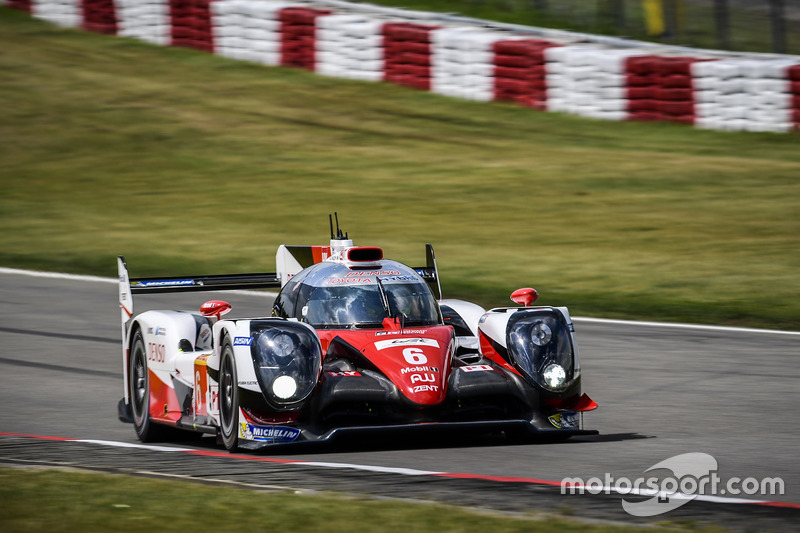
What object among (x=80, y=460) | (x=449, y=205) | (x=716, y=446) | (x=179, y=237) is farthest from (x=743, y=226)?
(x=80, y=460)

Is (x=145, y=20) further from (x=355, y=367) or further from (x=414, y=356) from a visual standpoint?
(x=414, y=356)

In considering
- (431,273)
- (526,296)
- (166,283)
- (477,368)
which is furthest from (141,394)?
(526,296)

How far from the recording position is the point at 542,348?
855 centimetres

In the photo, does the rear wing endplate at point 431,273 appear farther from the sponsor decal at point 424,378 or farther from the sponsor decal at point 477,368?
the sponsor decal at point 424,378

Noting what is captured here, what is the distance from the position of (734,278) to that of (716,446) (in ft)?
27.0

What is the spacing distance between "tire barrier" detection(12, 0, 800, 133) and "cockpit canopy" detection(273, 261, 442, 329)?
1428 centimetres

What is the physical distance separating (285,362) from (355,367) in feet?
1.72

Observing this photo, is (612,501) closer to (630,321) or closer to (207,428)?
(207,428)

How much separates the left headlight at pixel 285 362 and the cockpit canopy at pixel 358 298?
2.04 ft

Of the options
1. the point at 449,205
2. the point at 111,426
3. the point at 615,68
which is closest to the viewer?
the point at 111,426

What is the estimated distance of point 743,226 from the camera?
754 inches

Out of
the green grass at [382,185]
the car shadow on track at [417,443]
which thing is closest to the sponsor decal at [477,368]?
the car shadow on track at [417,443]

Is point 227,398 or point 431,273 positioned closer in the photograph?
point 227,398

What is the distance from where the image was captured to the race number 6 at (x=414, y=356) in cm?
815
